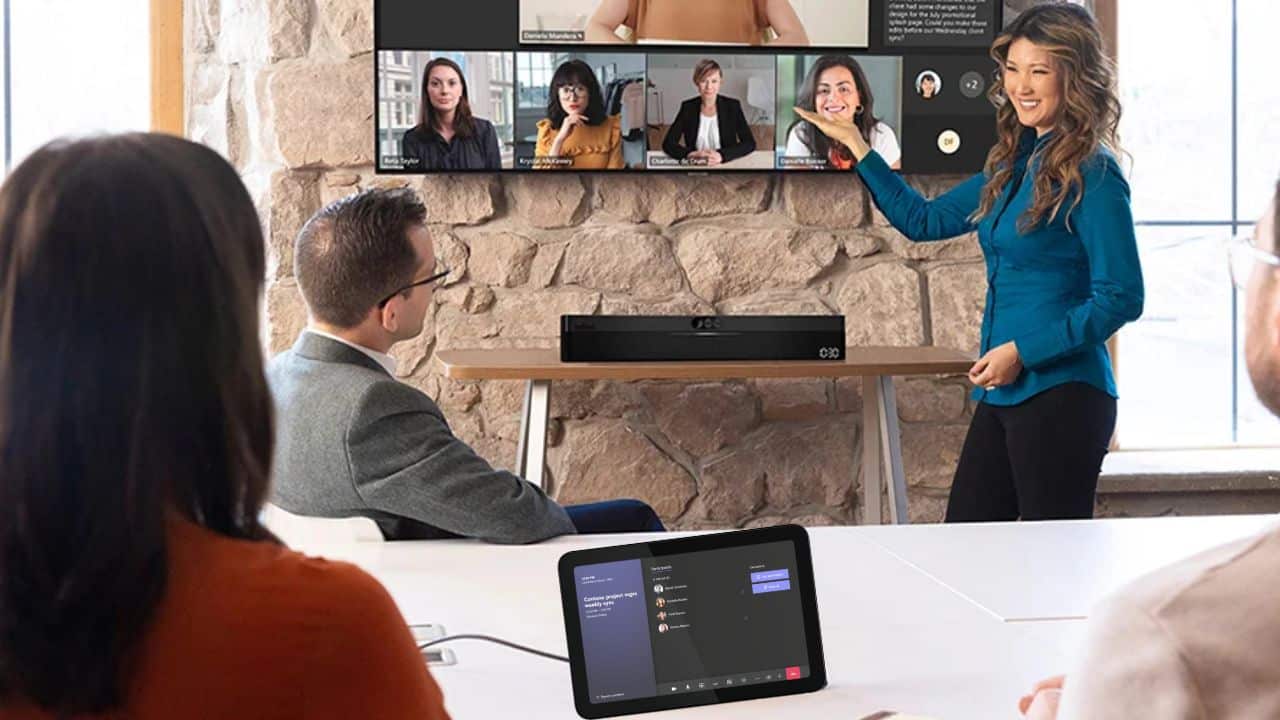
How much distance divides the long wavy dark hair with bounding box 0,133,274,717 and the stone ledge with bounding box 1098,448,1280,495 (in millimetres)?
3709

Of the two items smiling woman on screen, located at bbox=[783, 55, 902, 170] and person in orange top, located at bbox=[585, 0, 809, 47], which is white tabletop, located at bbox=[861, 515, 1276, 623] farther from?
person in orange top, located at bbox=[585, 0, 809, 47]

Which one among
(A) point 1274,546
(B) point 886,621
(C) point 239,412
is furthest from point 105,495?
(B) point 886,621

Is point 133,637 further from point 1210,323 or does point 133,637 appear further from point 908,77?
point 1210,323

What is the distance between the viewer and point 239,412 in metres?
0.80

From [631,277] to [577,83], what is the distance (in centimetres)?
56

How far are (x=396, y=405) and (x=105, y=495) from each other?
56.7 inches

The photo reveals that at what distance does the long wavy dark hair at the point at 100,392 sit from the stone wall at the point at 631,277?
3246 mm

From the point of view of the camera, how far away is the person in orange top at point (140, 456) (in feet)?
2.50

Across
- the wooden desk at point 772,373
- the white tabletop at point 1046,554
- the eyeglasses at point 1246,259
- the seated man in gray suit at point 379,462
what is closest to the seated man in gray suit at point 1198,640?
the eyeglasses at point 1246,259

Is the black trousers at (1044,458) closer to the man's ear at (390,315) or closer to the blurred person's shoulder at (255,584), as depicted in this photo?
the man's ear at (390,315)

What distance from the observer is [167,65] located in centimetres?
423

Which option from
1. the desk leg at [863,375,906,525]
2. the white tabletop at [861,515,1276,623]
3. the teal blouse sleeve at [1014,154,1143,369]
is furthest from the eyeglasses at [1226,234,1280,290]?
the desk leg at [863,375,906,525]

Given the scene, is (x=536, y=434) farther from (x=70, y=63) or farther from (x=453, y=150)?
(x=70, y=63)

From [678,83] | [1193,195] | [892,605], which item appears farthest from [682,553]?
[1193,195]
